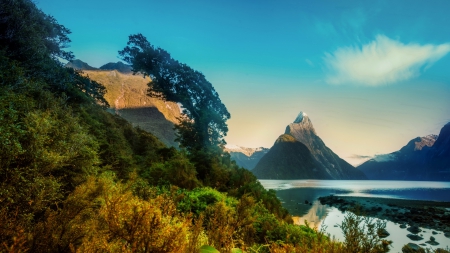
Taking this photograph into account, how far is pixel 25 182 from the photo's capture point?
3939 millimetres

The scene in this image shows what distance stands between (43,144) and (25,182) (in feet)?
3.90

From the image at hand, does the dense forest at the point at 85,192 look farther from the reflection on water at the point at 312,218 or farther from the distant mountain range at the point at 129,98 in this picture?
the distant mountain range at the point at 129,98

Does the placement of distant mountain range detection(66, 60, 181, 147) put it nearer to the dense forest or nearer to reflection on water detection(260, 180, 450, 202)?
reflection on water detection(260, 180, 450, 202)

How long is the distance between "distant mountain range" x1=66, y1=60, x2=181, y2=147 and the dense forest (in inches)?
3332

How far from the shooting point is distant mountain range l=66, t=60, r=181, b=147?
109581 millimetres

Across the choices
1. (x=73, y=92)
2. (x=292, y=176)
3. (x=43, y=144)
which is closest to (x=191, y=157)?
(x=73, y=92)

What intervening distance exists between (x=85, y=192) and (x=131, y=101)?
133 m

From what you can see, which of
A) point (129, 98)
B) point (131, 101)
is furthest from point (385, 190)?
point (129, 98)

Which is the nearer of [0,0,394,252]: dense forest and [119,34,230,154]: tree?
[0,0,394,252]: dense forest

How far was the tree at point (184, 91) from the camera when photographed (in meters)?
18.3

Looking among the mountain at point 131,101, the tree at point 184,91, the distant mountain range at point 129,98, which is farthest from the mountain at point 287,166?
the tree at point 184,91

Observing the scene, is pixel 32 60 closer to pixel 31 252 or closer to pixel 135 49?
pixel 31 252

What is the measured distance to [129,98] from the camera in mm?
127250

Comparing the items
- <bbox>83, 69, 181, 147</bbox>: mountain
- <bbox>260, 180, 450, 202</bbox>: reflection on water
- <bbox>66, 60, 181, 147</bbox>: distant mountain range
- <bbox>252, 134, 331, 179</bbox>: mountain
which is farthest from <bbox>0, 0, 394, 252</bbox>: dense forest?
<bbox>252, 134, 331, 179</bbox>: mountain
